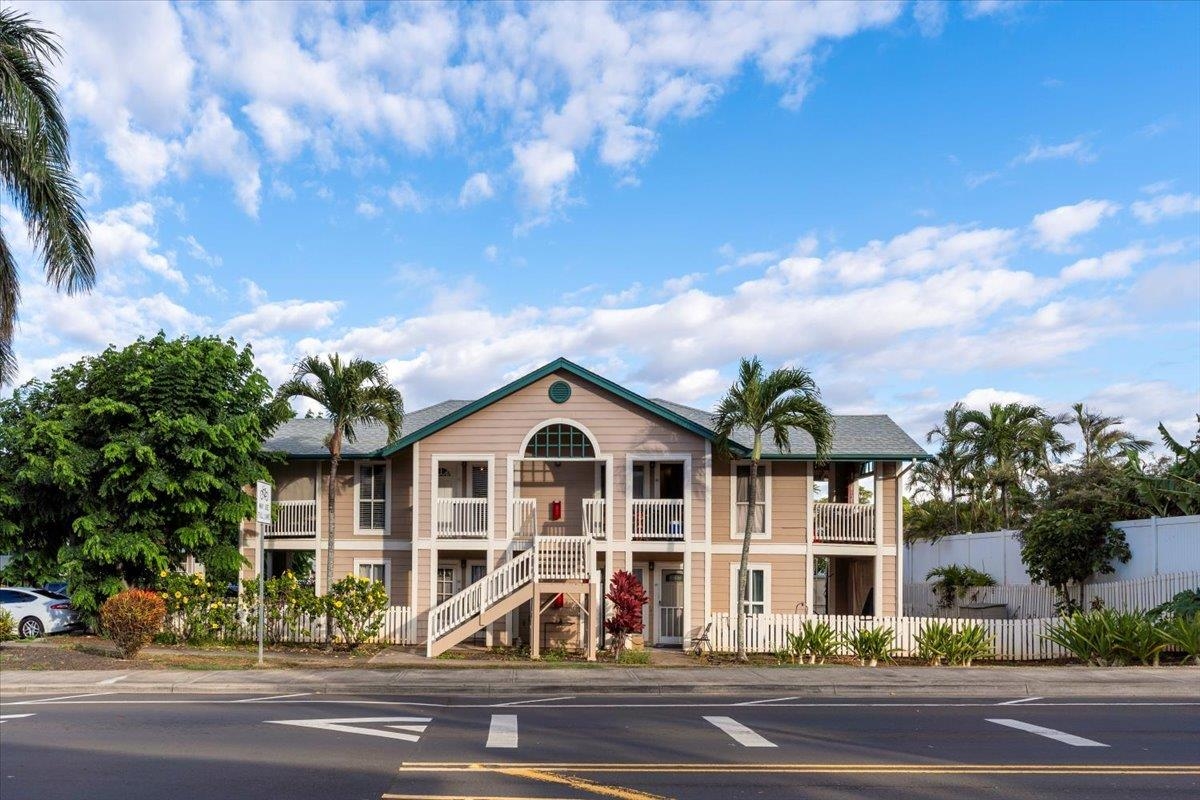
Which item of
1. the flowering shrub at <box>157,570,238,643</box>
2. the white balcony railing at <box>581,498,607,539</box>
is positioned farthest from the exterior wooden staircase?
the flowering shrub at <box>157,570,238,643</box>

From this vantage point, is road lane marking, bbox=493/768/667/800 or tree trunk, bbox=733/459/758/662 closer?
road lane marking, bbox=493/768/667/800

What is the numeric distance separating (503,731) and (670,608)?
14245 millimetres

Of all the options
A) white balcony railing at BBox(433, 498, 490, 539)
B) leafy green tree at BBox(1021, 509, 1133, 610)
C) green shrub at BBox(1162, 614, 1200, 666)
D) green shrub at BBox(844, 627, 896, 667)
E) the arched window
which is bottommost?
green shrub at BBox(844, 627, 896, 667)

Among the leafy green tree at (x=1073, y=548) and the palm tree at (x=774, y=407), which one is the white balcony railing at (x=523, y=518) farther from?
the leafy green tree at (x=1073, y=548)

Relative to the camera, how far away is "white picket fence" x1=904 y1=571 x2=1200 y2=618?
2202 cm

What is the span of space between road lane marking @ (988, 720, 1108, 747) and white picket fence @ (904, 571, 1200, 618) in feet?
35.2

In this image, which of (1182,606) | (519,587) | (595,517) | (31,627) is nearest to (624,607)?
(519,587)

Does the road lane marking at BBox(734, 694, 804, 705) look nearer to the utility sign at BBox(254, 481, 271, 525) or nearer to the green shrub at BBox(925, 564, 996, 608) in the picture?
the utility sign at BBox(254, 481, 271, 525)

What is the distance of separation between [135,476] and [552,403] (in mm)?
9635

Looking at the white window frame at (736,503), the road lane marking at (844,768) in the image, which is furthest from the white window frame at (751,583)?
the road lane marking at (844,768)

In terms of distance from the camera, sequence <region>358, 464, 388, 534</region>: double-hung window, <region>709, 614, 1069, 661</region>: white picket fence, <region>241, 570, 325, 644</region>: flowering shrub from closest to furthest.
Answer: <region>709, 614, 1069, 661</region>: white picket fence → <region>241, 570, 325, 644</region>: flowering shrub → <region>358, 464, 388, 534</region>: double-hung window

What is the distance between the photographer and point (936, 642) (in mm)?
21125

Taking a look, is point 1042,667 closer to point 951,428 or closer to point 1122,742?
A: point 1122,742

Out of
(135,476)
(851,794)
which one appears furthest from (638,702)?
(135,476)
